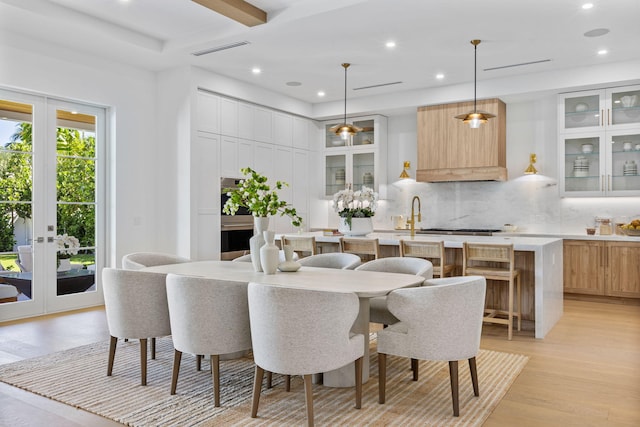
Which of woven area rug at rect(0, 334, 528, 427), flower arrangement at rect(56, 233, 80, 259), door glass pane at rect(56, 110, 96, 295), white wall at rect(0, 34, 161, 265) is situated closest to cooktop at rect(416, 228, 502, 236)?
woven area rug at rect(0, 334, 528, 427)

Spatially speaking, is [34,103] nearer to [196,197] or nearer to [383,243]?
[196,197]

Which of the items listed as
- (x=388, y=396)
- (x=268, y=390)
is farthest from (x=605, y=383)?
(x=268, y=390)

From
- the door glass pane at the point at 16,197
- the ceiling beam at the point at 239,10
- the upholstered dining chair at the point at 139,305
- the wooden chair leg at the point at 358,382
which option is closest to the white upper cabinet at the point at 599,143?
the ceiling beam at the point at 239,10

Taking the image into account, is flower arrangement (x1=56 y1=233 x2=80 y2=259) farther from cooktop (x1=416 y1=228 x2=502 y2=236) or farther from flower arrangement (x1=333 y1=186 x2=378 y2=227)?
cooktop (x1=416 y1=228 x2=502 y2=236)

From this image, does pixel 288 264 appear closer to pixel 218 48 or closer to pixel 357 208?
pixel 357 208

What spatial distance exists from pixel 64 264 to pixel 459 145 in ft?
17.2

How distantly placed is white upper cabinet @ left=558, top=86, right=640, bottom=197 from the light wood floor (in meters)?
1.56

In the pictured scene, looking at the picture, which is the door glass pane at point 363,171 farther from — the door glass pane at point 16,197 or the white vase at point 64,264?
the door glass pane at point 16,197

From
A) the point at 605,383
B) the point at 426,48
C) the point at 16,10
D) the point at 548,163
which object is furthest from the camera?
the point at 548,163

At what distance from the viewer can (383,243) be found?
515 centimetres

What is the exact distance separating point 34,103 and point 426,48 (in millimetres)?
4240

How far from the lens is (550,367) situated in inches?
143

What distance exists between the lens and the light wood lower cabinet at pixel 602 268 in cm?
593

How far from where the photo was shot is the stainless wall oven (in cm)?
657
